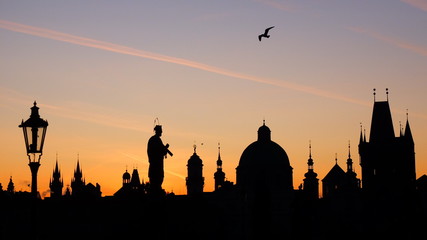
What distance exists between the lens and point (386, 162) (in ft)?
510

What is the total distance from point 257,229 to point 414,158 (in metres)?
117

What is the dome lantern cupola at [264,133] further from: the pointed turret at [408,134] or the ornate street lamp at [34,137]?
the ornate street lamp at [34,137]

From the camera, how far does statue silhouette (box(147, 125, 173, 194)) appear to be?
3338 cm

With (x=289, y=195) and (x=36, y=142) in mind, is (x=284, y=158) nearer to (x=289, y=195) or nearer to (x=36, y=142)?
(x=289, y=195)

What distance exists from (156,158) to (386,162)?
125m

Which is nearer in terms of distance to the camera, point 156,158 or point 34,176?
point 34,176

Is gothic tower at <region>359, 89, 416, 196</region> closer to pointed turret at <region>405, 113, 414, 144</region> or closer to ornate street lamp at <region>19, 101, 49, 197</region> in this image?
pointed turret at <region>405, 113, 414, 144</region>

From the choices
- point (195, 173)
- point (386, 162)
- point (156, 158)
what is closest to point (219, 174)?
point (195, 173)

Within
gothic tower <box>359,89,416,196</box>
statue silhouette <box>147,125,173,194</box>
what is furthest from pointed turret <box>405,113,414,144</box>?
statue silhouette <box>147,125,173,194</box>

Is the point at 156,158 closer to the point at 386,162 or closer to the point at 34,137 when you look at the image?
the point at 34,137

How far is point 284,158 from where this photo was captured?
16550 centimetres

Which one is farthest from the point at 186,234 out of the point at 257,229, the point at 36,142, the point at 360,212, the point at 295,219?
the point at 360,212

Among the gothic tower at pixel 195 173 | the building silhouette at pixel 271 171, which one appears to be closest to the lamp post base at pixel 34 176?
the building silhouette at pixel 271 171

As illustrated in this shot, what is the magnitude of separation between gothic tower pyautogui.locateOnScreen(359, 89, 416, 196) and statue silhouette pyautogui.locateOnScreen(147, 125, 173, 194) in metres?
122
